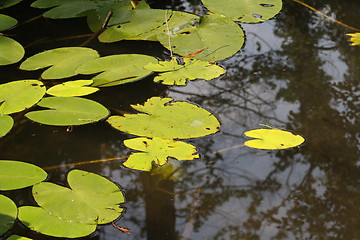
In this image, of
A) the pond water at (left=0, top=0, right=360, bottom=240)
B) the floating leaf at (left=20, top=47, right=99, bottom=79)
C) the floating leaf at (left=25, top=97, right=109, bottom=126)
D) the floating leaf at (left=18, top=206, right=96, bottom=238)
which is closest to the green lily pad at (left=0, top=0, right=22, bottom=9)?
the pond water at (left=0, top=0, right=360, bottom=240)

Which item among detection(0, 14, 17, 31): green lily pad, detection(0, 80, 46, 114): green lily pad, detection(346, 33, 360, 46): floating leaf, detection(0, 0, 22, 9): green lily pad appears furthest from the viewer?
detection(0, 0, 22, 9): green lily pad

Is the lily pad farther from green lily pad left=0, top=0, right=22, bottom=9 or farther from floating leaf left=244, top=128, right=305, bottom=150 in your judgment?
green lily pad left=0, top=0, right=22, bottom=9

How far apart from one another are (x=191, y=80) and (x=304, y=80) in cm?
44

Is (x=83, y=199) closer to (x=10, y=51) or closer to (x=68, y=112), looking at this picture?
(x=68, y=112)

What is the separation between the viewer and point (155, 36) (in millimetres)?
2133

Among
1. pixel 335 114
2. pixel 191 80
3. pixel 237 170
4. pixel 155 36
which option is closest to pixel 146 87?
pixel 191 80

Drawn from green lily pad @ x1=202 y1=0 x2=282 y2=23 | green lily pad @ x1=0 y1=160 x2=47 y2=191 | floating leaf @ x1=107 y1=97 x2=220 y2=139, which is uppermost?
green lily pad @ x1=202 y1=0 x2=282 y2=23

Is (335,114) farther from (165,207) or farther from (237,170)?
(165,207)

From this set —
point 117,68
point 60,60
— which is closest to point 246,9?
point 117,68

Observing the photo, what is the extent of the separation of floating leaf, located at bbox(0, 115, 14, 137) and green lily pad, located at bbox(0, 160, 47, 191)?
0.44 ft

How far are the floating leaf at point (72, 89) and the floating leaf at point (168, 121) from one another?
0.18m

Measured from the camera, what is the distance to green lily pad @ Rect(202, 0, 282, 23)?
2.25 meters

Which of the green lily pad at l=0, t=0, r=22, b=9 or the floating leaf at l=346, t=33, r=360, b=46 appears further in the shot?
the green lily pad at l=0, t=0, r=22, b=9

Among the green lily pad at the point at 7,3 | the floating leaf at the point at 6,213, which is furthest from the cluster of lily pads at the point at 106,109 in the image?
the green lily pad at the point at 7,3
